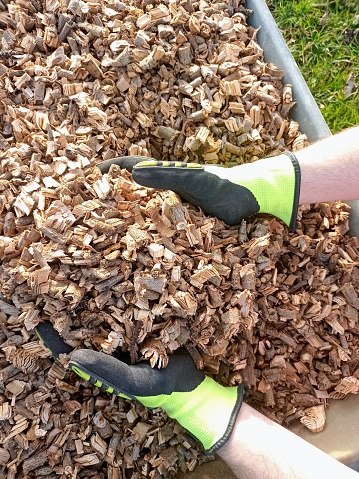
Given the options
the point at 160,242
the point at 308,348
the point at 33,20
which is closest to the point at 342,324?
the point at 308,348

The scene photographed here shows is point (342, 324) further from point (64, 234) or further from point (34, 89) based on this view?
point (34, 89)

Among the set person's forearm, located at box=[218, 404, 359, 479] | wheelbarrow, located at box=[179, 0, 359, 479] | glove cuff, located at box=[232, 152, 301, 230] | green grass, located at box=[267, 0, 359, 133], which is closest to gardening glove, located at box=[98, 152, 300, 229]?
glove cuff, located at box=[232, 152, 301, 230]

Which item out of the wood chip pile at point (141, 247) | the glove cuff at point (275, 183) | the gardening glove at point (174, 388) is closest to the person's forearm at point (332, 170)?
the glove cuff at point (275, 183)

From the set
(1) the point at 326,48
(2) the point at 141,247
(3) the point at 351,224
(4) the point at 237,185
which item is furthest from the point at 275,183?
(1) the point at 326,48

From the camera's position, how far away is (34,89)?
203 cm

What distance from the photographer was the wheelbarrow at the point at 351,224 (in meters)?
1.86

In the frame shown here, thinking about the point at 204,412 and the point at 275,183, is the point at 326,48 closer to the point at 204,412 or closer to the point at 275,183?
the point at 275,183

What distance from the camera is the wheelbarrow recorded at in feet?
6.11

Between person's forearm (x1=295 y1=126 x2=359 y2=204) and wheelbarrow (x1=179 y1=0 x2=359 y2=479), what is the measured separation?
232 mm

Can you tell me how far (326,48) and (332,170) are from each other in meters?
1.26

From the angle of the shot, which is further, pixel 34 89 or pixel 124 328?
pixel 34 89

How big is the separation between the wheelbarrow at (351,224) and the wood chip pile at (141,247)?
0.05 metres

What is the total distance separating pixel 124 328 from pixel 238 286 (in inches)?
17.4

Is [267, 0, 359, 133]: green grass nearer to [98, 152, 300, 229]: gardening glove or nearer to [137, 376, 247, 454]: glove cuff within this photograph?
[98, 152, 300, 229]: gardening glove
